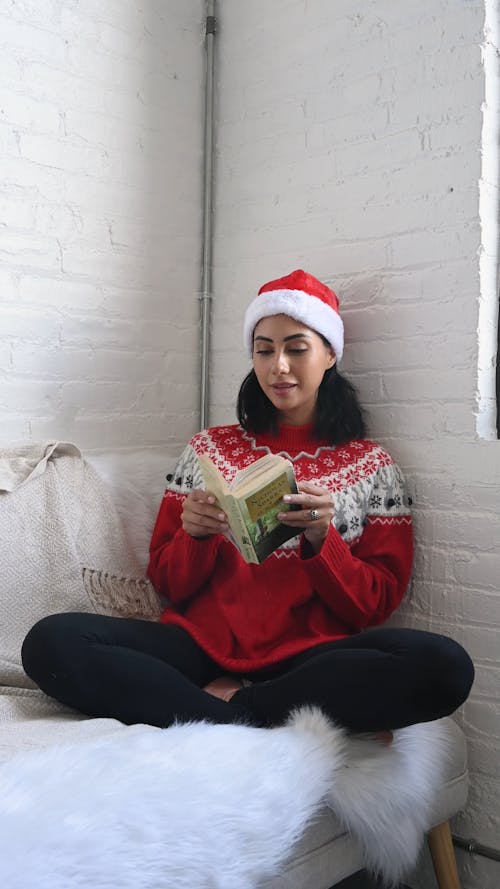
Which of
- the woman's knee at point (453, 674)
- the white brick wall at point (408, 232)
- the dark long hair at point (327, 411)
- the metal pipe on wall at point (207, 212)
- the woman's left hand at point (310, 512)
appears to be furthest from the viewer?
the metal pipe on wall at point (207, 212)

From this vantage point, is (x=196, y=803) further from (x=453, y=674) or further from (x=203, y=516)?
(x=203, y=516)

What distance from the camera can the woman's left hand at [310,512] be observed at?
1606mm

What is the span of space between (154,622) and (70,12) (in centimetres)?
144

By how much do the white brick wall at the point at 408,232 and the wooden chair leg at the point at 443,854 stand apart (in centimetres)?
15

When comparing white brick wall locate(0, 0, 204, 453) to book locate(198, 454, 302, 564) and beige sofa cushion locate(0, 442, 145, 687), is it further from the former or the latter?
book locate(198, 454, 302, 564)

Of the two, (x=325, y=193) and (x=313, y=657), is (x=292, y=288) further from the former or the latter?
(x=313, y=657)

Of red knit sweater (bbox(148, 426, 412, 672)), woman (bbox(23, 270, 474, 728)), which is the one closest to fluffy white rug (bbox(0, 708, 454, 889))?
woman (bbox(23, 270, 474, 728))

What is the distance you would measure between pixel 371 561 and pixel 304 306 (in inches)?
21.8

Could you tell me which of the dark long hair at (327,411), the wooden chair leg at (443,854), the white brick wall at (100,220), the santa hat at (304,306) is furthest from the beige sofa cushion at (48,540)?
the wooden chair leg at (443,854)

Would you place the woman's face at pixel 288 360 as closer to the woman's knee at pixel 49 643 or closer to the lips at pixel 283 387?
the lips at pixel 283 387

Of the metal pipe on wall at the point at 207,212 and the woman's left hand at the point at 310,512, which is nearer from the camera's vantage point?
the woman's left hand at the point at 310,512

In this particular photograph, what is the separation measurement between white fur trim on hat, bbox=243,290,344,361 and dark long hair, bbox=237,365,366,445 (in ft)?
0.28

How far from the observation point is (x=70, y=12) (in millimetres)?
2125

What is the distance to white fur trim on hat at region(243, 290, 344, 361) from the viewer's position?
1.90 meters
